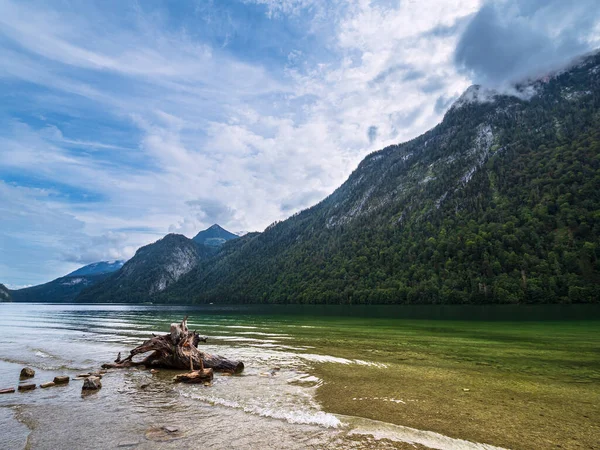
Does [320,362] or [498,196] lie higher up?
[498,196]

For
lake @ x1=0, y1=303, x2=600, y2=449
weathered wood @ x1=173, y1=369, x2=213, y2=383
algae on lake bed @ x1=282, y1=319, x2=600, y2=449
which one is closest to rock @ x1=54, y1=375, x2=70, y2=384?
lake @ x1=0, y1=303, x2=600, y2=449

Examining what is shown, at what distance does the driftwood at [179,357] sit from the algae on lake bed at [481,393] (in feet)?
16.8

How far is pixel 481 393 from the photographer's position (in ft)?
37.7

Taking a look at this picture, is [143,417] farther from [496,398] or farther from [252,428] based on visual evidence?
[496,398]

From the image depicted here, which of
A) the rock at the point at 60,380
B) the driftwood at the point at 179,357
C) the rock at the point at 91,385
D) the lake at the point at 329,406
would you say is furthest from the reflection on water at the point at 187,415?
the driftwood at the point at 179,357

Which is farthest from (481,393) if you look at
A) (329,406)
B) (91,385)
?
(91,385)

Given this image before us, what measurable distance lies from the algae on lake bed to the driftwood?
5120 mm

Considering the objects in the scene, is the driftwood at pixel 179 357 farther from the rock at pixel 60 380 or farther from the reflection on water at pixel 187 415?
the rock at pixel 60 380

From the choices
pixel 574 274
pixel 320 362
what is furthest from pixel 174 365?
pixel 574 274

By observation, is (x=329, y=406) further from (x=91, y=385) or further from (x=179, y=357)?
(x=179, y=357)

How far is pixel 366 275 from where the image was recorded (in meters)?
187

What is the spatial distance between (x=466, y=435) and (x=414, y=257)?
182940 millimetres

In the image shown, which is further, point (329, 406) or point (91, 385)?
point (91, 385)

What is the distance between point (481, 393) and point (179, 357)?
14.2 meters
